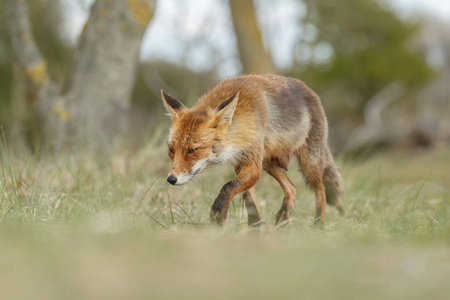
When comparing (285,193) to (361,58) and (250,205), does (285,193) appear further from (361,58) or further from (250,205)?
(361,58)

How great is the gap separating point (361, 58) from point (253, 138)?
2565cm

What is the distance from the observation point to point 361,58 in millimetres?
28219

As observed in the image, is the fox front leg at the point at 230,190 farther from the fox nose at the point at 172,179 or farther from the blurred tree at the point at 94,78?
the blurred tree at the point at 94,78

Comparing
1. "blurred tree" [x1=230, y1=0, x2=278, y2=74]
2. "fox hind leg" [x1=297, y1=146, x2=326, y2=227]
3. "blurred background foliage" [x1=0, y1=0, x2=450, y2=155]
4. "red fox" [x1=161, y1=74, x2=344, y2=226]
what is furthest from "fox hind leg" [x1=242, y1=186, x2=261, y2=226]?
"blurred background foliage" [x1=0, y1=0, x2=450, y2=155]

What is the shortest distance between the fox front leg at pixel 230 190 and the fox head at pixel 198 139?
0.75 ft

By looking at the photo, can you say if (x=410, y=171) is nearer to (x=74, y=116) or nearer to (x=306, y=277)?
(x=74, y=116)

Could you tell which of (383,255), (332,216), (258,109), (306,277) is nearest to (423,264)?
(383,255)

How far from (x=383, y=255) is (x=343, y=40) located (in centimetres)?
2584

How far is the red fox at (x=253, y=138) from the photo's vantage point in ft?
13.1

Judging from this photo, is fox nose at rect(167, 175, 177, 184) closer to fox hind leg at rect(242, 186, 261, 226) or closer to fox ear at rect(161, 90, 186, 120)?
fox ear at rect(161, 90, 186, 120)

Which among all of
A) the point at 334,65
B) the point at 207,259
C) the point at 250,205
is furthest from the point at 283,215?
the point at 334,65

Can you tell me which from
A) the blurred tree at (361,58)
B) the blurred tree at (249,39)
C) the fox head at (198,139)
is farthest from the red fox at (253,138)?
the blurred tree at (361,58)

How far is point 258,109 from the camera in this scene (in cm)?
437

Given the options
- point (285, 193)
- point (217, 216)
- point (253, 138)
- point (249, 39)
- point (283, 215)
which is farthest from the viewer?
point (249, 39)
